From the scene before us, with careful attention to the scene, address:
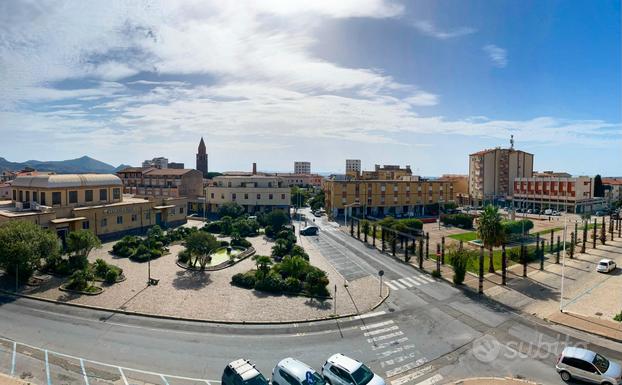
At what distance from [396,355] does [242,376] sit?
10.3m

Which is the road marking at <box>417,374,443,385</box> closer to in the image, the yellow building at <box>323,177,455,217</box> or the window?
the window

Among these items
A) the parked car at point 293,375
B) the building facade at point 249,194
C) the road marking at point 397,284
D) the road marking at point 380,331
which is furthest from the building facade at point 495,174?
the parked car at point 293,375

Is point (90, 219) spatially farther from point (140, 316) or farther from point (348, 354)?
point (348, 354)

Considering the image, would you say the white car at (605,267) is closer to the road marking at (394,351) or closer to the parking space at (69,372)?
the road marking at (394,351)

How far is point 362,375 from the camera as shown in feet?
64.0

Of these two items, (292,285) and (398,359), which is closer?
(398,359)

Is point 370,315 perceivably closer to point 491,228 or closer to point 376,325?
point 376,325

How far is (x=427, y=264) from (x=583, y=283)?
1650cm

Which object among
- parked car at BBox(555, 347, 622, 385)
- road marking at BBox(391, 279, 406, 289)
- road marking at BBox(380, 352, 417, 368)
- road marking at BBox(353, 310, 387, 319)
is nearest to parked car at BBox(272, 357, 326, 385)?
road marking at BBox(380, 352, 417, 368)

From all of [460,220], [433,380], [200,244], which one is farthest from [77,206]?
[460,220]

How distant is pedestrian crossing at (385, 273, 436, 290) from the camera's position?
37.5m

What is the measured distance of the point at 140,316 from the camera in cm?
2838

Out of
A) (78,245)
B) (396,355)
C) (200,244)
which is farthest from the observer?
(200,244)

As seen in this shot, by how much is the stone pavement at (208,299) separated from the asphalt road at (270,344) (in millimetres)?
1468
